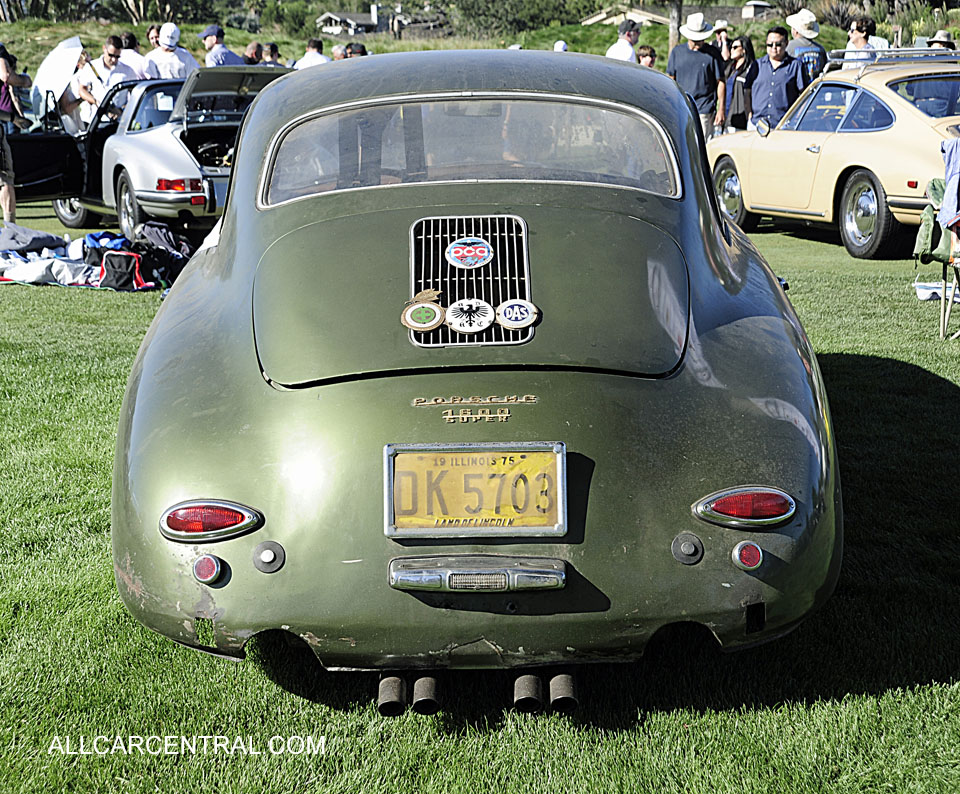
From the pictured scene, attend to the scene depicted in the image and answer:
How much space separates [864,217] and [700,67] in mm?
4176

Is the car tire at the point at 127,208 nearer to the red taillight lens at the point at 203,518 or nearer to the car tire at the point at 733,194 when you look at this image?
the car tire at the point at 733,194

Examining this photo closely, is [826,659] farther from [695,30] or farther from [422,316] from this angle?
[695,30]

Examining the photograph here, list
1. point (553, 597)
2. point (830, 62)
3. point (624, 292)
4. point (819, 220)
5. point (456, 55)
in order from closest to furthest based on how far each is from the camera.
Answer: point (553, 597) < point (624, 292) < point (456, 55) < point (819, 220) < point (830, 62)

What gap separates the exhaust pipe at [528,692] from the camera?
2393 millimetres

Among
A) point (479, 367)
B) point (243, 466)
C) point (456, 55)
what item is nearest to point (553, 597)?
point (479, 367)

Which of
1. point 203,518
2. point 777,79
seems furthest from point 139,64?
point 203,518

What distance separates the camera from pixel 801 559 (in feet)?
7.98

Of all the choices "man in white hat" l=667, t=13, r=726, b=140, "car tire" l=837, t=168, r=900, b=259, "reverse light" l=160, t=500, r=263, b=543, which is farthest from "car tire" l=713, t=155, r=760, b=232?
"reverse light" l=160, t=500, r=263, b=543

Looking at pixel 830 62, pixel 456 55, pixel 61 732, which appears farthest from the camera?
pixel 830 62

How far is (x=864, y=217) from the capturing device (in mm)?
9711

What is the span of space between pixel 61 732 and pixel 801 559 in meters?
1.82

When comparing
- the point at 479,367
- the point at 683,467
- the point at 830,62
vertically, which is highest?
the point at 479,367

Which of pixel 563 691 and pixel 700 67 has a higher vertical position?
pixel 563 691

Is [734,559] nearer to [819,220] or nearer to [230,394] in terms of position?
[230,394]
